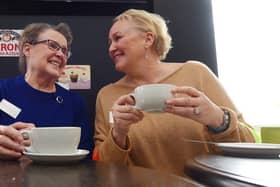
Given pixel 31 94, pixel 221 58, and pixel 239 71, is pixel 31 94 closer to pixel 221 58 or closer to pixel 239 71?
pixel 221 58

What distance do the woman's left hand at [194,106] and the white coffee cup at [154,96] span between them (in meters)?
0.02

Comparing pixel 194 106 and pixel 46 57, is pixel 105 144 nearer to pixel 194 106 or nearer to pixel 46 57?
pixel 194 106

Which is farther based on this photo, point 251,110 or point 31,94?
point 251,110

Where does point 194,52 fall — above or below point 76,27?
below

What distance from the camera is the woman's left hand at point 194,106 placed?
111 centimetres

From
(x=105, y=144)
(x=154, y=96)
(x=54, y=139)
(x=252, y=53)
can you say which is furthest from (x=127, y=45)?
(x=252, y=53)

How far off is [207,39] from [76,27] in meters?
0.77

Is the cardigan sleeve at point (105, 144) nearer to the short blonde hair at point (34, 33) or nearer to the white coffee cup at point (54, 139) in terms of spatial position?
the white coffee cup at point (54, 139)

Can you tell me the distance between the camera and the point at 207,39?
227 cm

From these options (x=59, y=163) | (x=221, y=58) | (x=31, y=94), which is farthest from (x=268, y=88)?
(x=59, y=163)

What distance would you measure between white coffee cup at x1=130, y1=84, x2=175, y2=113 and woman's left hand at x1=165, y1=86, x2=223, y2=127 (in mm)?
18

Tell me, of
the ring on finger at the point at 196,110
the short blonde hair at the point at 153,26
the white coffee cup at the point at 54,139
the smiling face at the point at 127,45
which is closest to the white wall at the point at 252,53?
the short blonde hair at the point at 153,26

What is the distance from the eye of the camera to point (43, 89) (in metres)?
1.90

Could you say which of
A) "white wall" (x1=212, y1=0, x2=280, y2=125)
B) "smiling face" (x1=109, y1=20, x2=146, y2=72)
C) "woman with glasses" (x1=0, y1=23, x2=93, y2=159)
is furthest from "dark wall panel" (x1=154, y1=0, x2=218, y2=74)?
"woman with glasses" (x1=0, y1=23, x2=93, y2=159)
